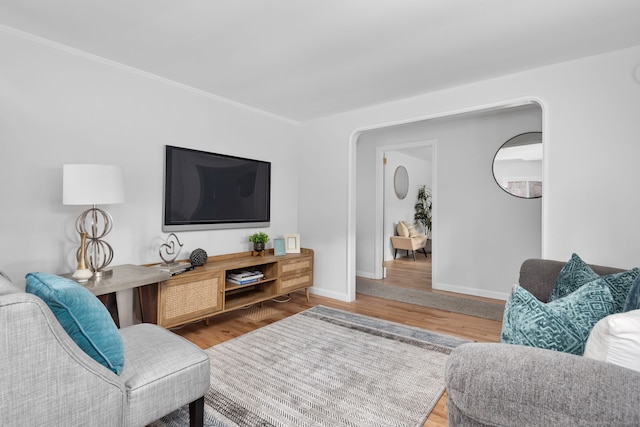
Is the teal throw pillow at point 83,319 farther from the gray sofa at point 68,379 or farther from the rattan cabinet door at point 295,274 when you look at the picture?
the rattan cabinet door at point 295,274

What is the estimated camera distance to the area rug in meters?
1.81

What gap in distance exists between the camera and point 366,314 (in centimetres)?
358

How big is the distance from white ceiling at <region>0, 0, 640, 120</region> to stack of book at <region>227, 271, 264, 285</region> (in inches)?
75.3

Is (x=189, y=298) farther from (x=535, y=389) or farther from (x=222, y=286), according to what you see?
(x=535, y=389)

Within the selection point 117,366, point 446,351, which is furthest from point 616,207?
point 117,366

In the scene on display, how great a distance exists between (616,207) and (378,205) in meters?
3.22

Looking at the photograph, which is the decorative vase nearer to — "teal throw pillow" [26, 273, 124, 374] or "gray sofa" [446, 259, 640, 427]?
"teal throw pillow" [26, 273, 124, 374]

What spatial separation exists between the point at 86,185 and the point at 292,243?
235cm

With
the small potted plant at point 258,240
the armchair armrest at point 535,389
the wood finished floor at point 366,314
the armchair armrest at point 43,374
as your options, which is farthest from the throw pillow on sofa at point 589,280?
the small potted plant at point 258,240

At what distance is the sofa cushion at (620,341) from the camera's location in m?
0.87

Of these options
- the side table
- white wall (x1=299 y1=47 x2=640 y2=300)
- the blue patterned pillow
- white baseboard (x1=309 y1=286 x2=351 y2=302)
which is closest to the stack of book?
the side table

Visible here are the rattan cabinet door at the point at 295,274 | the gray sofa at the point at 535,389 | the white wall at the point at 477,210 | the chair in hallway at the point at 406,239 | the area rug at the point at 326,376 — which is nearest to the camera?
the gray sofa at the point at 535,389

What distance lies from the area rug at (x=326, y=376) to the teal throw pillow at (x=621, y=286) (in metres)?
1.09

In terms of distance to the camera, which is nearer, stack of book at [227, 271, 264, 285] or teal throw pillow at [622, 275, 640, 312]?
teal throw pillow at [622, 275, 640, 312]
